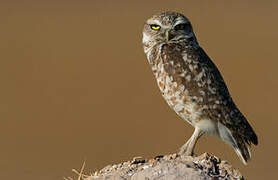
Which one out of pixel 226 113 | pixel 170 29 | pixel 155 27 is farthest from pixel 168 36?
pixel 226 113

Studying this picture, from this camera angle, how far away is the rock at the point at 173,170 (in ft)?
19.4

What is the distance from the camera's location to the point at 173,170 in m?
5.93

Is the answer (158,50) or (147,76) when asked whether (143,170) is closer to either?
(158,50)

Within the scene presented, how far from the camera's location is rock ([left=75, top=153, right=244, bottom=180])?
5.90 meters

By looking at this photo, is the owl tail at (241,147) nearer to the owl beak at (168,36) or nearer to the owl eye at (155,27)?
the owl beak at (168,36)

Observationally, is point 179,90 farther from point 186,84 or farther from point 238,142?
point 238,142

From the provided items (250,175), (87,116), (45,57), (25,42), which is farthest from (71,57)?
(250,175)

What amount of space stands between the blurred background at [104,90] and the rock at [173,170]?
22.7 ft

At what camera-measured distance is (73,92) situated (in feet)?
65.6

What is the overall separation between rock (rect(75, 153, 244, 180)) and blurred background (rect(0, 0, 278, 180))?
691 cm

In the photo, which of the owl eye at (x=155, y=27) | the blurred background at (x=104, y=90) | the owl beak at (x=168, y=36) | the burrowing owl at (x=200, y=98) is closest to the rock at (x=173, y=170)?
the burrowing owl at (x=200, y=98)

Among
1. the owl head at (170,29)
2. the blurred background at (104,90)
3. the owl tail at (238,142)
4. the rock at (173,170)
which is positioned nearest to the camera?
the rock at (173,170)

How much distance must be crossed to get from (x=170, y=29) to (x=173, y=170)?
2.19 meters

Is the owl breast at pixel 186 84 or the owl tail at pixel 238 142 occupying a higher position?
the owl breast at pixel 186 84
